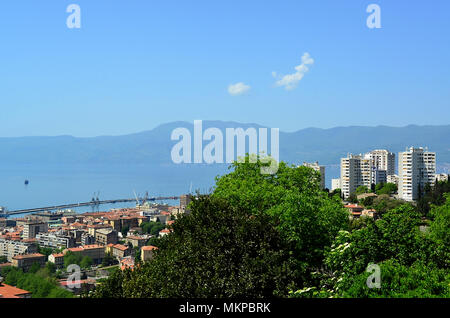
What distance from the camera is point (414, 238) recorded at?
18.5 feet

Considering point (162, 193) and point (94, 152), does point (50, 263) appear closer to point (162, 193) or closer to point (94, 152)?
point (162, 193)

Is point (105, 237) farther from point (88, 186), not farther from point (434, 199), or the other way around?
point (88, 186)

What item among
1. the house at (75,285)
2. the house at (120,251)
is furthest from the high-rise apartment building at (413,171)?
the house at (75,285)

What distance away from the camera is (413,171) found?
155ft

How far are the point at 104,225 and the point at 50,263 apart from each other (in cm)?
1961

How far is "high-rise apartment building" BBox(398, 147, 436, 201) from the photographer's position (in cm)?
4703

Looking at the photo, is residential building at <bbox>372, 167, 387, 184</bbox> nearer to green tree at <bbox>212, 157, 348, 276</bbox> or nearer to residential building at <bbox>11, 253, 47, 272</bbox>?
residential building at <bbox>11, 253, 47, 272</bbox>

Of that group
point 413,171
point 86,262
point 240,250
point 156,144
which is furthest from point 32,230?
point 156,144

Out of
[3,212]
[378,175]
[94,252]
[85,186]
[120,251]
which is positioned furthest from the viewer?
[85,186]

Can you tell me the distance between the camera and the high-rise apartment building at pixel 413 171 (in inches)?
1852

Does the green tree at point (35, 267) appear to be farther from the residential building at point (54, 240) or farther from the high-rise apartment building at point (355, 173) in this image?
the high-rise apartment building at point (355, 173)

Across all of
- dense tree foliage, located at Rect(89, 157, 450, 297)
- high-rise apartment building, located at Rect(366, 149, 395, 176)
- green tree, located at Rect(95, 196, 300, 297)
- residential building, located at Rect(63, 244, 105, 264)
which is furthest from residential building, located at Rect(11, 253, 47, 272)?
high-rise apartment building, located at Rect(366, 149, 395, 176)
